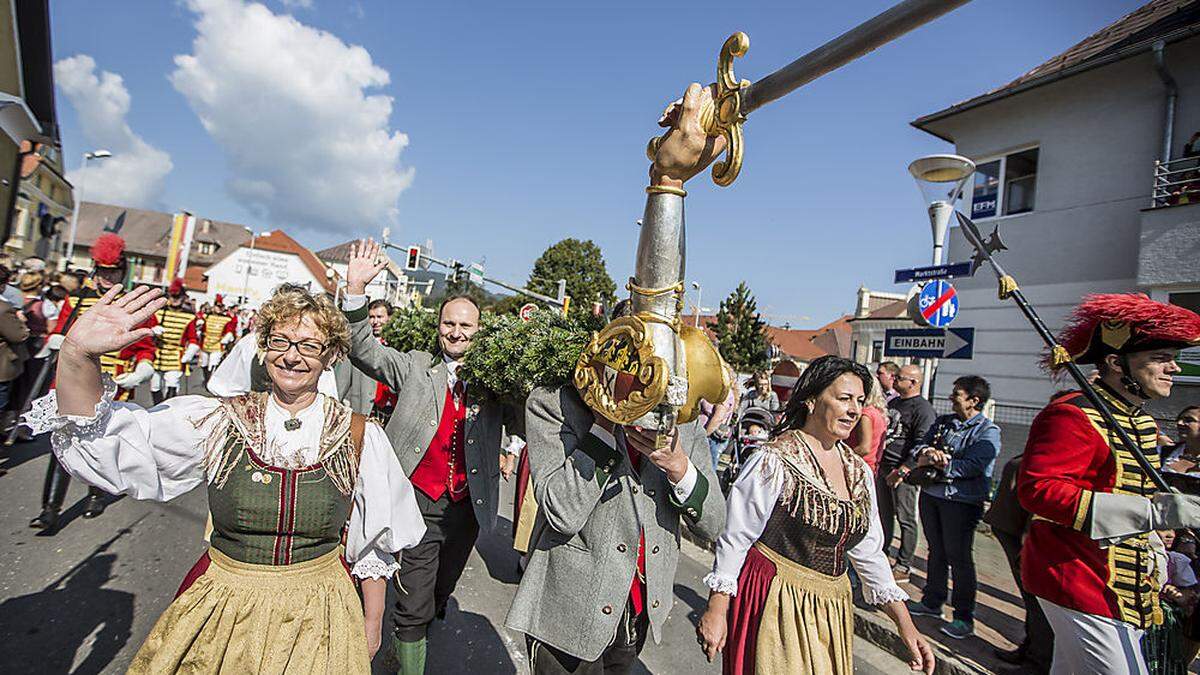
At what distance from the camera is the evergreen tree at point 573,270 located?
44.3 metres

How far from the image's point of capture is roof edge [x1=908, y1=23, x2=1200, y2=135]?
1029 centimetres

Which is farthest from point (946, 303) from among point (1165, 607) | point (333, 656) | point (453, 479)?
point (333, 656)

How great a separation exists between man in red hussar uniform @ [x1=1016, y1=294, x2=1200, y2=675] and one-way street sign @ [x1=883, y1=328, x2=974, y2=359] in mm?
3873

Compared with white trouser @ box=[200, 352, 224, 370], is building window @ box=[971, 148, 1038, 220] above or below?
above

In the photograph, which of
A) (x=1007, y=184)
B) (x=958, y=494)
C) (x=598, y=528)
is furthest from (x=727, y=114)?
(x=1007, y=184)

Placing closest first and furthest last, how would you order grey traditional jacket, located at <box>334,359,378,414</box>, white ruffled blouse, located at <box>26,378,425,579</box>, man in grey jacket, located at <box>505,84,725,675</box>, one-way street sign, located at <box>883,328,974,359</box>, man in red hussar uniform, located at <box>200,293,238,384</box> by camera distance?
white ruffled blouse, located at <box>26,378,425,579</box>
man in grey jacket, located at <box>505,84,725,675</box>
grey traditional jacket, located at <box>334,359,378,414</box>
one-way street sign, located at <box>883,328,974,359</box>
man in red hussar uniform, located at <box>200,293,238,384</box>

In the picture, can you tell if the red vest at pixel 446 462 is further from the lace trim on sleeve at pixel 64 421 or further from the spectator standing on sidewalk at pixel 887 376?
the spectator standing on sidewalk at pixel 887 376

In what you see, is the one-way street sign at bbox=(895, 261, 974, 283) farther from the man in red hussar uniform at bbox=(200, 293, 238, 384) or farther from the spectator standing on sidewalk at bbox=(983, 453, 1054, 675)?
the man in red hussar uniform at bbox=(200, 293, 238, 384)

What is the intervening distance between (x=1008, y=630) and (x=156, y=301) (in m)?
5.80

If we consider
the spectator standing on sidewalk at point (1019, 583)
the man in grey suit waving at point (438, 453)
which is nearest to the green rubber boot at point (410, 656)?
the man in grey suit waving at point (438, 453)

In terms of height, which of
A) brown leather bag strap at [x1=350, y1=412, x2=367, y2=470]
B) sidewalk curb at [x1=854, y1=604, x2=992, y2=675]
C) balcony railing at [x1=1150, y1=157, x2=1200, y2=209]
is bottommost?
sidewalk curb at [x1=854, y1=604, x2=992, y2=675]

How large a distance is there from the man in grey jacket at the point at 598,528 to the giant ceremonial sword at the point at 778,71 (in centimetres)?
94

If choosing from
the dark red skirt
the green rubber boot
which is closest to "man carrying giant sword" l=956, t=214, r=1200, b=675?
the dark red skirt

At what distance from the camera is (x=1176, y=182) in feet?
32.0
